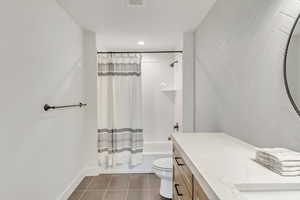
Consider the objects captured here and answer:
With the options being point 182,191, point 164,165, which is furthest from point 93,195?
point 182,191

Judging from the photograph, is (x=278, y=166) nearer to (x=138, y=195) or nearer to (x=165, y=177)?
(x=165, y=177)

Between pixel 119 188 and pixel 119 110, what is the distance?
124 centimetres

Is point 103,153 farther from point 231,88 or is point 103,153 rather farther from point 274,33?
point 274,33

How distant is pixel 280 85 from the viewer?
3.88ft

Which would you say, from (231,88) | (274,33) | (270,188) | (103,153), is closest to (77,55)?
(103,153)

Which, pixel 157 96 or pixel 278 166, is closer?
pixel 278 166

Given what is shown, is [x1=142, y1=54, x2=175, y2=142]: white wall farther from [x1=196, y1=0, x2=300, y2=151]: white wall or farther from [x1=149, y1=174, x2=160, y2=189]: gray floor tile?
[x1=196, y1=0, x2=300, y2=151]: white wall

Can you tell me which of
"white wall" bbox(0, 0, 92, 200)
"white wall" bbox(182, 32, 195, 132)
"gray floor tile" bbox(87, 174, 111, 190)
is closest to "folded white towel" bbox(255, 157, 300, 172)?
"white wall" bbox(0, 0, 92, 200)

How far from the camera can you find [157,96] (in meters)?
4.69

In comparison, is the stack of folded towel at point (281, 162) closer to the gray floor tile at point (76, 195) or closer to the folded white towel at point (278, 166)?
the folded white towel at point (278, 166)

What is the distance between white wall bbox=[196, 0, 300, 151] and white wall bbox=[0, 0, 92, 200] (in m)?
1.61

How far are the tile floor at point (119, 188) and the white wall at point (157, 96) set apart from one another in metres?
1.46

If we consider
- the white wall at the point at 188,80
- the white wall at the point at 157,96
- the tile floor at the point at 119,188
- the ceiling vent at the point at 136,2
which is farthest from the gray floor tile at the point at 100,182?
the ceiling vent at the point at 136,2

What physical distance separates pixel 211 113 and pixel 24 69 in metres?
1.78
